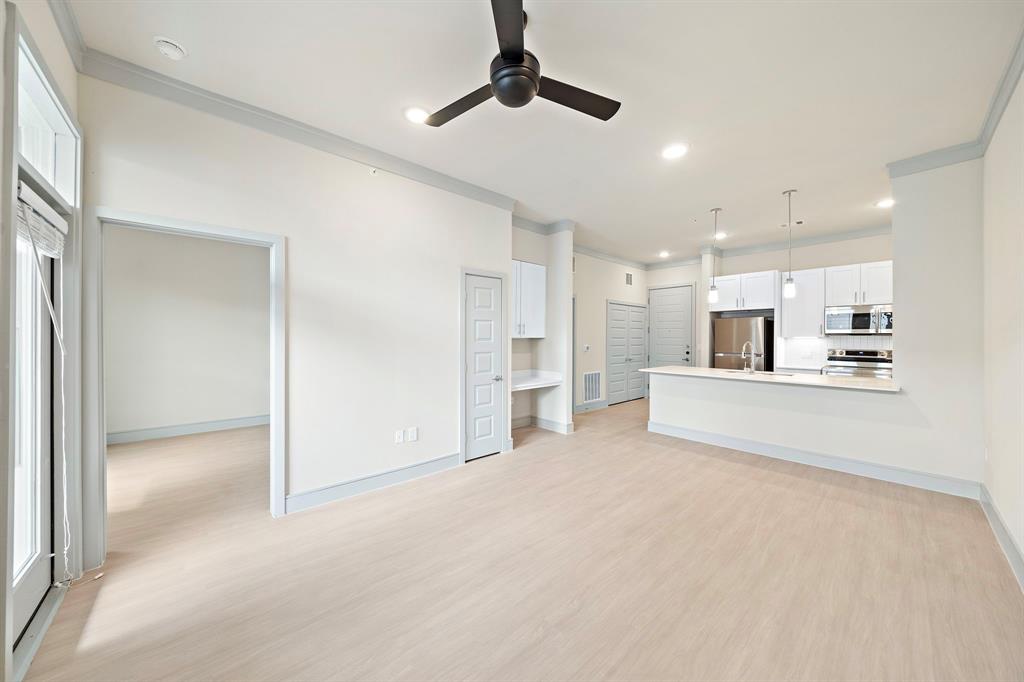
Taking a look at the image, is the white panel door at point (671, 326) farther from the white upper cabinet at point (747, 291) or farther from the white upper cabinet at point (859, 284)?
the white upper cabinet at point (859, 284)

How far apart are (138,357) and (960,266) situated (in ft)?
29.6

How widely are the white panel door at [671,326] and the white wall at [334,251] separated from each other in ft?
16.4

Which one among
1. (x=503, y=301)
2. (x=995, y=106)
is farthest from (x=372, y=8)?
(x=995, y=106)

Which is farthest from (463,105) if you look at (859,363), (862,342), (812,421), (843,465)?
(862,342)

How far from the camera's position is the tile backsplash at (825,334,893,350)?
18.0 feet

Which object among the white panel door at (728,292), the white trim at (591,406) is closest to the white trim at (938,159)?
the white panel door at (728,292)

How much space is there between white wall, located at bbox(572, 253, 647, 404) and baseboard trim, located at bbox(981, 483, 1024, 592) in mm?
4529

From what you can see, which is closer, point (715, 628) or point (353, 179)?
point (715, 628)

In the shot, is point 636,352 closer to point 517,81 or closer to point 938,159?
point 938,159

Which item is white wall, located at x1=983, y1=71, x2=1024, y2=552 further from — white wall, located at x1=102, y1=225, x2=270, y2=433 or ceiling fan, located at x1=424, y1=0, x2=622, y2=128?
white wall, located at x1=102, y1=225, x2=270, y2=433

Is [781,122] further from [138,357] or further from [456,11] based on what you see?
[138,357]

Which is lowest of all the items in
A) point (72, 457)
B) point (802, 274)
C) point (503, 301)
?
point (72, 457)

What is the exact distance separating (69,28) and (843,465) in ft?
22.0

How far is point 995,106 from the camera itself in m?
2.61
